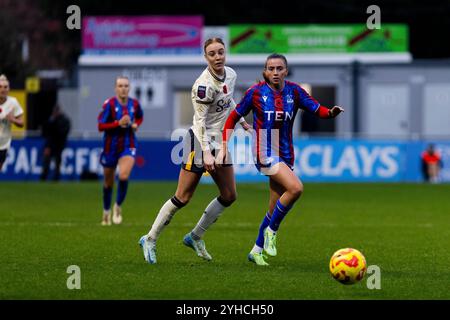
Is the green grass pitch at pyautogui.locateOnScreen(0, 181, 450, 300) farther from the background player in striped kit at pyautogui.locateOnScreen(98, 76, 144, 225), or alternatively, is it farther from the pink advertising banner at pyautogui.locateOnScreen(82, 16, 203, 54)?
the pink advertising banner at pyautogui.locateOnScreen(82, 16, 203, 54)

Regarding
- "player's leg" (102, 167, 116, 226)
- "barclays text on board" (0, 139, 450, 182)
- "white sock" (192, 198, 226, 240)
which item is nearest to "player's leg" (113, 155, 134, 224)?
"player's leg" (102, 167, 116, 226)

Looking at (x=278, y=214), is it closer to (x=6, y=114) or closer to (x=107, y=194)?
(x=107, y=194)

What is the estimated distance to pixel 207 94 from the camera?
11297 mm

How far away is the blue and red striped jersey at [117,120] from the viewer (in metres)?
17.5

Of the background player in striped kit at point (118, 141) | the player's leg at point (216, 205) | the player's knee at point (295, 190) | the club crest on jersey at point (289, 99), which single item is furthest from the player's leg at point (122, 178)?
the player's knee at point (295, 190)

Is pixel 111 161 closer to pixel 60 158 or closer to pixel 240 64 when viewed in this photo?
pixel 60 158

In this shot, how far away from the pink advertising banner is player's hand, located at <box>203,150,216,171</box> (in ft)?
95.9

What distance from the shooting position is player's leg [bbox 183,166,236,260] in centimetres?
1166

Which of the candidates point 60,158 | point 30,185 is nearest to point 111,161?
point 30,185

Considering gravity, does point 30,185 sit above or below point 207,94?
below

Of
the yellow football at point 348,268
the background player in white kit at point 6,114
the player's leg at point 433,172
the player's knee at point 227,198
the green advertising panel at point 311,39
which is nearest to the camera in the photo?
the yellow football at point 348,268

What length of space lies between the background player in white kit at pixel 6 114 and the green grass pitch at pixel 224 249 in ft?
4.11

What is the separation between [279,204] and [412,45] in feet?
154

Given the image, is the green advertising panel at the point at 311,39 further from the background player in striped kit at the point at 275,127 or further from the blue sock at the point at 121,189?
the background player in striped kit at the point at 275,127
